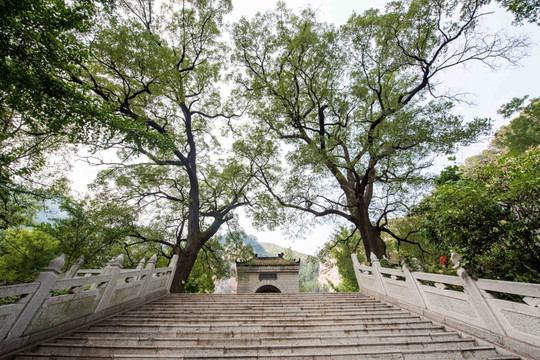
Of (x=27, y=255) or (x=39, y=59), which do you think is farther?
(x=27, y=255)

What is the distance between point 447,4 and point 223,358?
13.3 meters

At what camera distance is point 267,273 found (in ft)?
52.1

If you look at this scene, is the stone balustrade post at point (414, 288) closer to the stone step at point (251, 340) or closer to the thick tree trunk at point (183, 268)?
the stone step at point (251, 340)

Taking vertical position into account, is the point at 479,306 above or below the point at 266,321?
above

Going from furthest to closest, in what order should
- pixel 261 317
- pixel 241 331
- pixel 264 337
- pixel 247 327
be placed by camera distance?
pixel 261 317, pixel 247 327, pixel 241 331, pixel 264 337

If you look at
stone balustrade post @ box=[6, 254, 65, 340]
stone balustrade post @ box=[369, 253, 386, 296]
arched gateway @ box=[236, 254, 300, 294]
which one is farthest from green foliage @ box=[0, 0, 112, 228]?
arched gateway @ box=[236, 254, 300, 294]

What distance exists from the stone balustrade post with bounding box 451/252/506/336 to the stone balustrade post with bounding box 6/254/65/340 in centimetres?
758

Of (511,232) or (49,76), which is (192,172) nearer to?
(49,76)

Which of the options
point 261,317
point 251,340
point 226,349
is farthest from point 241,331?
point 261,317

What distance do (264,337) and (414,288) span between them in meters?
4.15

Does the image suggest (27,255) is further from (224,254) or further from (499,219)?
(499,219)

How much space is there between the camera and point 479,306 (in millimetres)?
3645

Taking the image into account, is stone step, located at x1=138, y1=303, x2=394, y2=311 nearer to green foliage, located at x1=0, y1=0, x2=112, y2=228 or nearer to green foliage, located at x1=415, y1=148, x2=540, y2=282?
green foliage, located at x1=415, y1=148, x2=540, y2=282

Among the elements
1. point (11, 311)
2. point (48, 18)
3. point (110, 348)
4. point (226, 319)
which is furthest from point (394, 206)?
point (48, 18)
